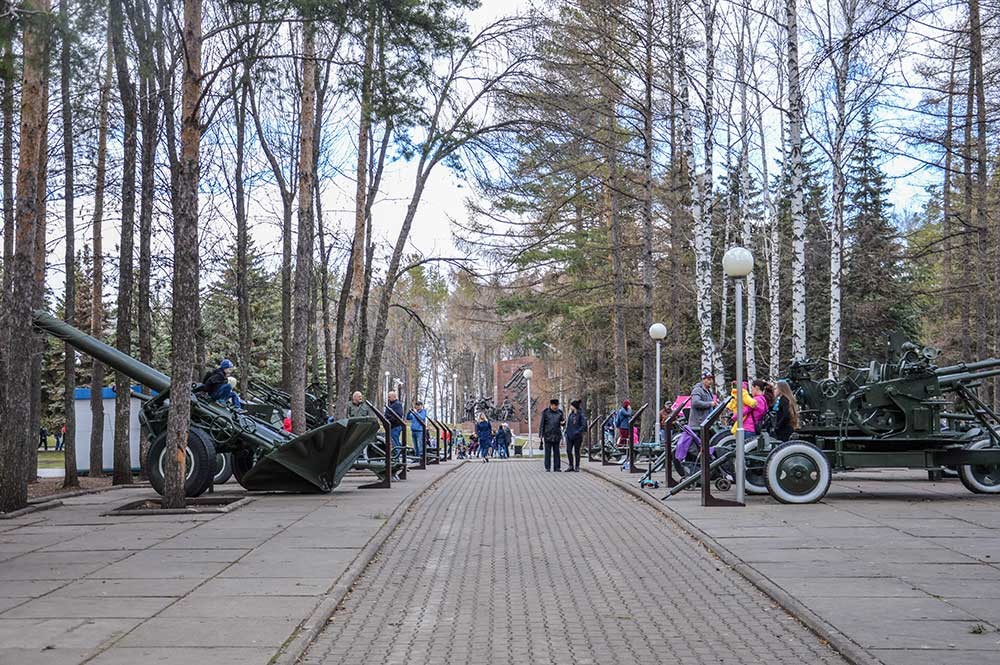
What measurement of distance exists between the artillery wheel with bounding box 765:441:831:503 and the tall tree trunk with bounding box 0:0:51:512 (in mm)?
9550

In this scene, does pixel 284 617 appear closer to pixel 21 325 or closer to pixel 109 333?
pixel 21 325

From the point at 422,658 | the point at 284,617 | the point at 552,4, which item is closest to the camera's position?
the point at 422,658

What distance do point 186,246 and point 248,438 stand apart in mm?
3442

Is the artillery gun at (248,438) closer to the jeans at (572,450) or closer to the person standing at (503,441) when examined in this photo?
the jeans at (572,450)

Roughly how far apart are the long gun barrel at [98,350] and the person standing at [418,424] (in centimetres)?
1079

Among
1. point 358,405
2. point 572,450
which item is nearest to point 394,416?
point 358,405

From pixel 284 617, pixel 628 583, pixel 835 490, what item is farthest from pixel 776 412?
pixel 284 617

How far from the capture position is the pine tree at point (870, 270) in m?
32.1

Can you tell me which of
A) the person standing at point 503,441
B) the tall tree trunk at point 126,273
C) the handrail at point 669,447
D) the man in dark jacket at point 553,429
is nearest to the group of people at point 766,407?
the handrail at point 669,447

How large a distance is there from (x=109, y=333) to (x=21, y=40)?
35598 mm

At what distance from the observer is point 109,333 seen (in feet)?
155

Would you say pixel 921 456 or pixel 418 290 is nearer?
pixel 921 456

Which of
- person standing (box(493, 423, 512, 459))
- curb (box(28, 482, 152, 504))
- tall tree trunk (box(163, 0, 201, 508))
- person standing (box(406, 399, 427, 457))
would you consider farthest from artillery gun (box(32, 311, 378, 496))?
person standing (box(493, 423, 512, 459))

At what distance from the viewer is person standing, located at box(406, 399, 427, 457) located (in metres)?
27.3
